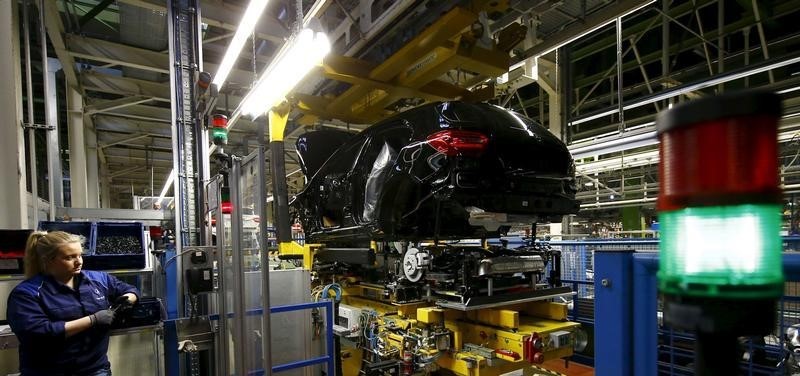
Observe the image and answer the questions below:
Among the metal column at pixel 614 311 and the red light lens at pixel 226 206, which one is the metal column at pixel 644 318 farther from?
the red light lens at pixel 226 206

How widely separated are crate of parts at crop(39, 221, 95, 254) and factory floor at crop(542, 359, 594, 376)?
5214 millimetres

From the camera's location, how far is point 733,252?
53 centimetres

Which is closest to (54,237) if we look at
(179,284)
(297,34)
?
(179,284)

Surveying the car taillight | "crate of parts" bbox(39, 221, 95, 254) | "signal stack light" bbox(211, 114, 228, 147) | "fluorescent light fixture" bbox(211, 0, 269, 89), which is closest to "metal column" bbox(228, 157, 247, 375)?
"signal stack light" bbox(211, 114, 228, 147)

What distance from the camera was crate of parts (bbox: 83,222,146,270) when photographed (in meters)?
3.80

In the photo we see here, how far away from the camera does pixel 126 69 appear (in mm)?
7844

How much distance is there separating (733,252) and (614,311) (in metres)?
0.66

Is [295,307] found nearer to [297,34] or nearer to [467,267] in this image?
[467,267]

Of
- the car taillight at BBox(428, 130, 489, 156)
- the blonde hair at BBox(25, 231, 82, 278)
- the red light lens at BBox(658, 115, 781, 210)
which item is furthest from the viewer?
the car taillight at BBox(428, 130, 489, 156)

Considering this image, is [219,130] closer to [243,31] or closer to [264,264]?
[243,31]

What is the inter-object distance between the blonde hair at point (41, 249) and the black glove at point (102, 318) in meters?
0.46

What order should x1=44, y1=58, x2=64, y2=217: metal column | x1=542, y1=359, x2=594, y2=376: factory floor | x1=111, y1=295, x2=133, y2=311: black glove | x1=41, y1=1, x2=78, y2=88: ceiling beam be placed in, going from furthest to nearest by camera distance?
1. x1=41, y1=1, x2=78, y2=88: ceiling beam
2. x1=542, y1=359, x2=594, y2=376: factory floor
3. x1=44, y1=58, x2=64, y2=217: metal column
4. x1=111, y1=295, x2=133, y2=311: black glove

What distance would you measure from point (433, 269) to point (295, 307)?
1431mm

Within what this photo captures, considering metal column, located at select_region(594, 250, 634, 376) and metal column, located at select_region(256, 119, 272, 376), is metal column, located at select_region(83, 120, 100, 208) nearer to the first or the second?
metal column, located at select_region(256, 119, 272, 376)
